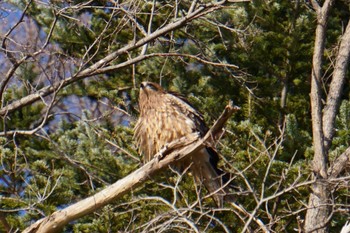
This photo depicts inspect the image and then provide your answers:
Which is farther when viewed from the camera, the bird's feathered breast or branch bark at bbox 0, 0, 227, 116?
the bird's feathered breast

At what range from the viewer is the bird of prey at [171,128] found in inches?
388

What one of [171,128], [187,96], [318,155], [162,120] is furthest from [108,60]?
[318,155]

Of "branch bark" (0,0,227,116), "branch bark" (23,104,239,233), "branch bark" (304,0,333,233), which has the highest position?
"branch bark" (0,0,227,116)

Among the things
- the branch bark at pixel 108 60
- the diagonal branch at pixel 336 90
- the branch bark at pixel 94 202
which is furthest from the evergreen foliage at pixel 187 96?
the branch bark at pixel 94 202

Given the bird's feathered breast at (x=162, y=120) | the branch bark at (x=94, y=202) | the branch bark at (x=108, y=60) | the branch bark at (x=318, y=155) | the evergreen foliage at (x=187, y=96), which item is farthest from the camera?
the evergreen foliage at (x=187, y=96)

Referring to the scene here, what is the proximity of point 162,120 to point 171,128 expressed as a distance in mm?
165

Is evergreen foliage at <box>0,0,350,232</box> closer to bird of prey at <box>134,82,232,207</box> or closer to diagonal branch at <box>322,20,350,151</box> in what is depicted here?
diagonal branch at <box>322,20,350,151</box>

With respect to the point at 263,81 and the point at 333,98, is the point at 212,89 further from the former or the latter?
the point at 333,98

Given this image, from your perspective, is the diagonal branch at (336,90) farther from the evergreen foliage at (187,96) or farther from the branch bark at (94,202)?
the branch bark at (94,202)

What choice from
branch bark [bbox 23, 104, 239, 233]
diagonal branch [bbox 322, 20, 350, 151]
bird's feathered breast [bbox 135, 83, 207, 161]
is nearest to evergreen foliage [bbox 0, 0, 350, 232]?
diagonal branch [bbox 322, 20, 350, 151]

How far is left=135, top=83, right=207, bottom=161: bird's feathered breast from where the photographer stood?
1012 centimetres

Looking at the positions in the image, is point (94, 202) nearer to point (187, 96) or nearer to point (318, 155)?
point (318, 155)

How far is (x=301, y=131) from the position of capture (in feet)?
38.2

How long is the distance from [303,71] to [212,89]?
3.74ft
